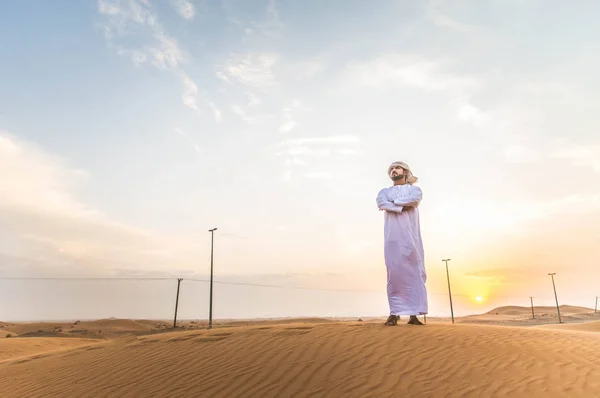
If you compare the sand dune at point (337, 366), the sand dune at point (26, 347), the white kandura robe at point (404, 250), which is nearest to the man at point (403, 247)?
the white kandura robe at point (404, 250)

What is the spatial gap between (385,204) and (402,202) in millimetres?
Answer: 394

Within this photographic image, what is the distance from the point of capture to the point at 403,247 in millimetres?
9203

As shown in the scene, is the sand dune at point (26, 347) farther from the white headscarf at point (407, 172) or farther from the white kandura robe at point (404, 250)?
the white headscarf at point (407, 172)

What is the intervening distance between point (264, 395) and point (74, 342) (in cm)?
2002

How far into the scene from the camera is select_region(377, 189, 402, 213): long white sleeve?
937cm

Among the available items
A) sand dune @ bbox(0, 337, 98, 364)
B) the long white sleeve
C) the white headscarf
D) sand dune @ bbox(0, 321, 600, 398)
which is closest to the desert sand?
sand dune @ bbox(0, 321, 600, 398)

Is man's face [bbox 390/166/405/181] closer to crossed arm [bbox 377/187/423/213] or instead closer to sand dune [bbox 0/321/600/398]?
crossed arm [bbox 377/187/423/213]

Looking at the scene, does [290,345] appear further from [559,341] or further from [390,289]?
[559,341]

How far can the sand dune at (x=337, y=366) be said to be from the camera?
237 inches

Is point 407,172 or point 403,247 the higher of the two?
point 407,172

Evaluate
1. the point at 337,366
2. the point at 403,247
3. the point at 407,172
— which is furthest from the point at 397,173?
the point at 337,366

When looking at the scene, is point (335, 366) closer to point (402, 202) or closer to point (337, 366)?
point (337, 366)

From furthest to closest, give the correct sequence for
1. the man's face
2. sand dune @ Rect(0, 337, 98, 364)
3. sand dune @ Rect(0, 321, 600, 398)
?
sand dune @ Rect(0, 337, 98, 364) → the man's face → sand dune @ Rect(0, 321, 600, 398)

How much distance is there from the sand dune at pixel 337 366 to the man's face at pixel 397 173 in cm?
316
